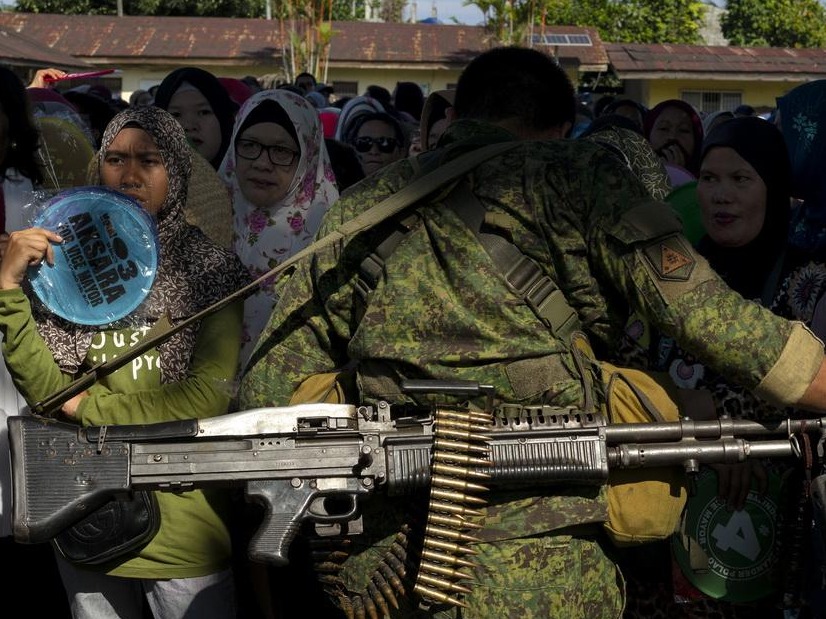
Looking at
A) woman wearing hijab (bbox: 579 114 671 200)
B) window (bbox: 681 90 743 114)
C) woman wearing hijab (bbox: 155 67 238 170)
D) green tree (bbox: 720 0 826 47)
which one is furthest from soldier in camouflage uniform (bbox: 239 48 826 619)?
green tree (bbox: 720 0 826 47)

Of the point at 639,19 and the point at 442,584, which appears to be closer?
the point at 442,584

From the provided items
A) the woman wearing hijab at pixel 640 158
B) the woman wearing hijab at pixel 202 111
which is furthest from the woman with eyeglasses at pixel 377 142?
the woman wearing hijab at pixel 640 158

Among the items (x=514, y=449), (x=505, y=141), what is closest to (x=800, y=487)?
(x=514, y=449)

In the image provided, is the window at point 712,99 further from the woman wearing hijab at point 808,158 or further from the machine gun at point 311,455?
the machine gun at point 311,455

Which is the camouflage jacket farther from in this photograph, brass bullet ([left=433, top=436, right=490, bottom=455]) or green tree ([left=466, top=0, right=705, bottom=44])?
green tree ([left=466, top=0, right=705, bottom=44])

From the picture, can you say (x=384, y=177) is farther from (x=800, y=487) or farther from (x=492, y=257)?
(x=800, y=487)

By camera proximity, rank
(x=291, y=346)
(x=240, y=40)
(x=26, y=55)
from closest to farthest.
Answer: (x=291, y=346) < (x=26, y=55) < (x=240, y=40)

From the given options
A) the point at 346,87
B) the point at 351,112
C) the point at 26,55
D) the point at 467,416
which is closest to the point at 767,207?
the point at 467,416

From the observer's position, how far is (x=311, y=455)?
2.69 m

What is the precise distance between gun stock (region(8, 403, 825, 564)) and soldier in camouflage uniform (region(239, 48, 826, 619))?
0.37 ft

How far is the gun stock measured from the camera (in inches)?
105

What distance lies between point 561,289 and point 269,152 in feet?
8.11

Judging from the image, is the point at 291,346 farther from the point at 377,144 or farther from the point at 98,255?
the point at 377,144

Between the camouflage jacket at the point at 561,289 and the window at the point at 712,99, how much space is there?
2917 centimetres
